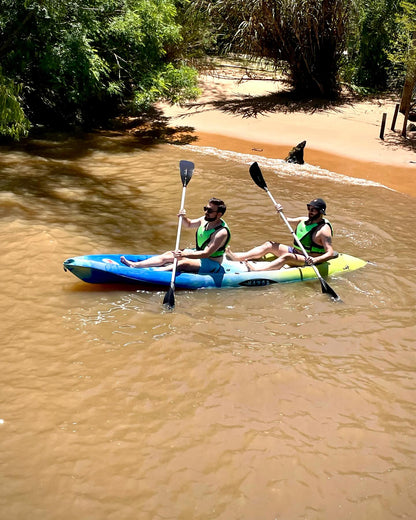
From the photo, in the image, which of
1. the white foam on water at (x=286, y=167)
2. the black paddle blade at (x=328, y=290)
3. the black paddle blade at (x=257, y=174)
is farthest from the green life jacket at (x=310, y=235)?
the white foam on water at (x=286, y=167)

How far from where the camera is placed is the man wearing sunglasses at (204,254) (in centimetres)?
598

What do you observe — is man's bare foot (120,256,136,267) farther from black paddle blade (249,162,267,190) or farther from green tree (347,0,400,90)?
green tree (347,0,400,90)

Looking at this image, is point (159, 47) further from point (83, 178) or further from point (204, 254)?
point (204, 254)

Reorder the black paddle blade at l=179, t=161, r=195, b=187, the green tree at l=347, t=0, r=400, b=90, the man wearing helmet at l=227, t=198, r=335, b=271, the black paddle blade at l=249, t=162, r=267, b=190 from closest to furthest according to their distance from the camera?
the man wearing helmet at l=227, t=198, r=335, b=271 < the black paddle blade at l=179, t=161, r=195, b=187 < the black paddle blade at l=249, t=162, r=267, b=190 < the green tree at l=347, t=0, r=400, b=90

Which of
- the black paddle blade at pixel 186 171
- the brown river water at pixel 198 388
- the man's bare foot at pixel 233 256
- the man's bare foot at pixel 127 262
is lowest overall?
the brown river water at pixel 198 388

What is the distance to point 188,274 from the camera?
5980mm

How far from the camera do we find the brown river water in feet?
11.1

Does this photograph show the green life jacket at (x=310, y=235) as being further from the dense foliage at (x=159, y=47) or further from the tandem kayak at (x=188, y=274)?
the dense foliage at (x=159, y=47)

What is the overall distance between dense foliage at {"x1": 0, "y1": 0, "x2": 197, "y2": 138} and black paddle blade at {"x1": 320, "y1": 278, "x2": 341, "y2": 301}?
21.8 ft

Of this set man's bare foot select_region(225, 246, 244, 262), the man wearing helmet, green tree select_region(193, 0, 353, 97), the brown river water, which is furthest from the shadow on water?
green tree select_region(193, 0, 353, 97)

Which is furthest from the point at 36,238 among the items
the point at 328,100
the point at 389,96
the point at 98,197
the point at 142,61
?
the point at 389,96

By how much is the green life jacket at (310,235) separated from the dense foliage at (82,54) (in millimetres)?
6040

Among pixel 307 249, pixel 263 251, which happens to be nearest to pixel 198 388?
pixel 263 251

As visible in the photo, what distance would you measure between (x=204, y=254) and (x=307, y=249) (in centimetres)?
139
